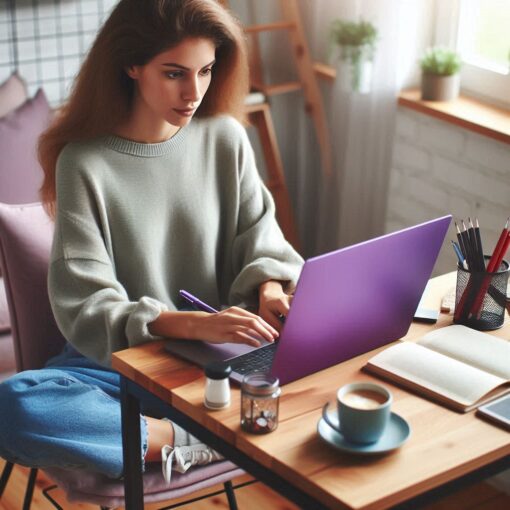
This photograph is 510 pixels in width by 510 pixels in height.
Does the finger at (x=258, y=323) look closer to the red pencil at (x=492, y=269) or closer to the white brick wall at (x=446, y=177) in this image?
the red pencil at (x=492, y=269)

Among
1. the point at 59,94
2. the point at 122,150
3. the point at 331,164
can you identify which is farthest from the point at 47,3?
the point at 122,150

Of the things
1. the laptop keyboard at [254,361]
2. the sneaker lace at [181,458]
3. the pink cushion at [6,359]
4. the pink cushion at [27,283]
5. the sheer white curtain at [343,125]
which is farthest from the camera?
the sheer white curtain at [343,125]

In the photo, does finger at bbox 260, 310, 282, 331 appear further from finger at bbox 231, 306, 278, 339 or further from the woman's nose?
the woman's nose

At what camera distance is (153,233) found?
2.03m

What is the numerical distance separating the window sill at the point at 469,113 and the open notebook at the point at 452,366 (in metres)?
1.01

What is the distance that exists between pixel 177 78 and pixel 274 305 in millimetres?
471

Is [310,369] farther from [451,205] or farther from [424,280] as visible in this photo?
[451,205]

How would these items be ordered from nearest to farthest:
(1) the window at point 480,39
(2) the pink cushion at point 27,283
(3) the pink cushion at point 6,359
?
(2) the pink cushion at point 27,283
(3) the pink cushion at point 6,359
(1) the window at point 480,39

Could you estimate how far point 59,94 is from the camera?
336cm

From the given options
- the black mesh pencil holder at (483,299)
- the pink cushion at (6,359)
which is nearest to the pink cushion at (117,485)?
the black mesh pencil holder at (483,299)

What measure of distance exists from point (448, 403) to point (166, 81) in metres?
0.81

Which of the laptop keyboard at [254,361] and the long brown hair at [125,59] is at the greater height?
the long brown hair at [125,59]

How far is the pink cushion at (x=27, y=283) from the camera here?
209cm

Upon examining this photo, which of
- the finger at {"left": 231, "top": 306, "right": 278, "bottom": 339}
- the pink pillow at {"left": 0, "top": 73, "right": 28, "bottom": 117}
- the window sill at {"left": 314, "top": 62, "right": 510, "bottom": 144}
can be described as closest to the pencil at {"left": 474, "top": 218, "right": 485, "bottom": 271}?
the finger at {"left": 231, "top": 306, "right": 278, "bottom": 339}
